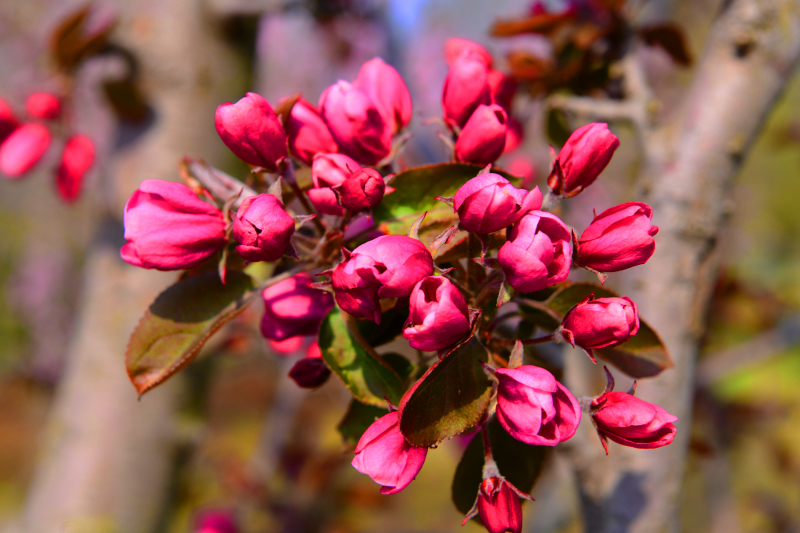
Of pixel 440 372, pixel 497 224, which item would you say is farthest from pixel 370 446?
pixel 497 224

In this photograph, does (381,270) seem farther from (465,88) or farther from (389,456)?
(465,88)

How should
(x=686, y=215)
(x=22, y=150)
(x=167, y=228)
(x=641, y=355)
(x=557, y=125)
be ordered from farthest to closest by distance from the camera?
1. (x=22, y=150)
2. (x=557, y=125)
3. (x=686, y=215)
4. (x=641, y=355)
5. (x=167, y=228)

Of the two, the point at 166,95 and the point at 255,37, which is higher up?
the point at 255,37

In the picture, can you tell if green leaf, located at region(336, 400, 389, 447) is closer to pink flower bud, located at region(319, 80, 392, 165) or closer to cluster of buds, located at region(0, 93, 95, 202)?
pink flower bud, located at region(319, 80, 392, 165)

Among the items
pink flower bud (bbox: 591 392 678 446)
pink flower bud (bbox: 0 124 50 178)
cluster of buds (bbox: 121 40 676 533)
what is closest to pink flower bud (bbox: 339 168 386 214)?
cluster of buds (bbox: 121 40 676 533)

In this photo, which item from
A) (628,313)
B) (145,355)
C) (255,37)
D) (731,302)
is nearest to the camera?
(628,313)

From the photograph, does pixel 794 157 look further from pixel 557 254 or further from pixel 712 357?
pixel 557 254

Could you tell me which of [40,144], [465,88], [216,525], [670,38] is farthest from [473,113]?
[216,525]

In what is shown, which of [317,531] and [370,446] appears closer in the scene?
[370,446]
